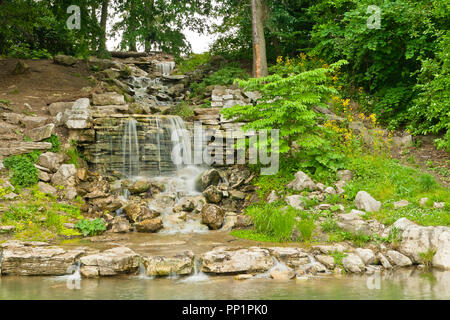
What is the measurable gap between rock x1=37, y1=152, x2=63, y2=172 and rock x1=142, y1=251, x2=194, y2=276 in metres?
5.22

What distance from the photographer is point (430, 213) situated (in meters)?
6.73

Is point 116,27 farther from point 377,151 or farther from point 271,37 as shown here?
point 377,151

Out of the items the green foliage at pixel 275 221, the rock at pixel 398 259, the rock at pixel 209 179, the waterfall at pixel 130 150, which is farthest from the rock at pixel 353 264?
the waterfall at pixel 130 150

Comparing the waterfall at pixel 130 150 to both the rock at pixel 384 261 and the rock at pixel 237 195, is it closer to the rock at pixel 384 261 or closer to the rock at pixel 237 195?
the rock at pixel 237 195

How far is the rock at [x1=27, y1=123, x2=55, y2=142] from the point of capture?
384 inches

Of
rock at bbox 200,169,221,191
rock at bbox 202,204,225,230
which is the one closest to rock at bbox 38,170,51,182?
rock at bbox 200,169,221,191

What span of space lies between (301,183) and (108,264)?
495cm

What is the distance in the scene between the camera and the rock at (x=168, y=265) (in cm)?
538

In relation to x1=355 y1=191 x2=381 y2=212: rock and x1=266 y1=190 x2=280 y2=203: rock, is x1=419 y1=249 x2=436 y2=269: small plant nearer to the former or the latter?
x1=355 y1=191 x2=381 y2=212: rock

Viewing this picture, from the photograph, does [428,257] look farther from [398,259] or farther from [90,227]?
[90,227]

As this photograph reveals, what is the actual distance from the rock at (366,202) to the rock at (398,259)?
1.50 meters

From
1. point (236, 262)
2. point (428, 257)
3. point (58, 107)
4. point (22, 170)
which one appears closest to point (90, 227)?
point (22, 170)
